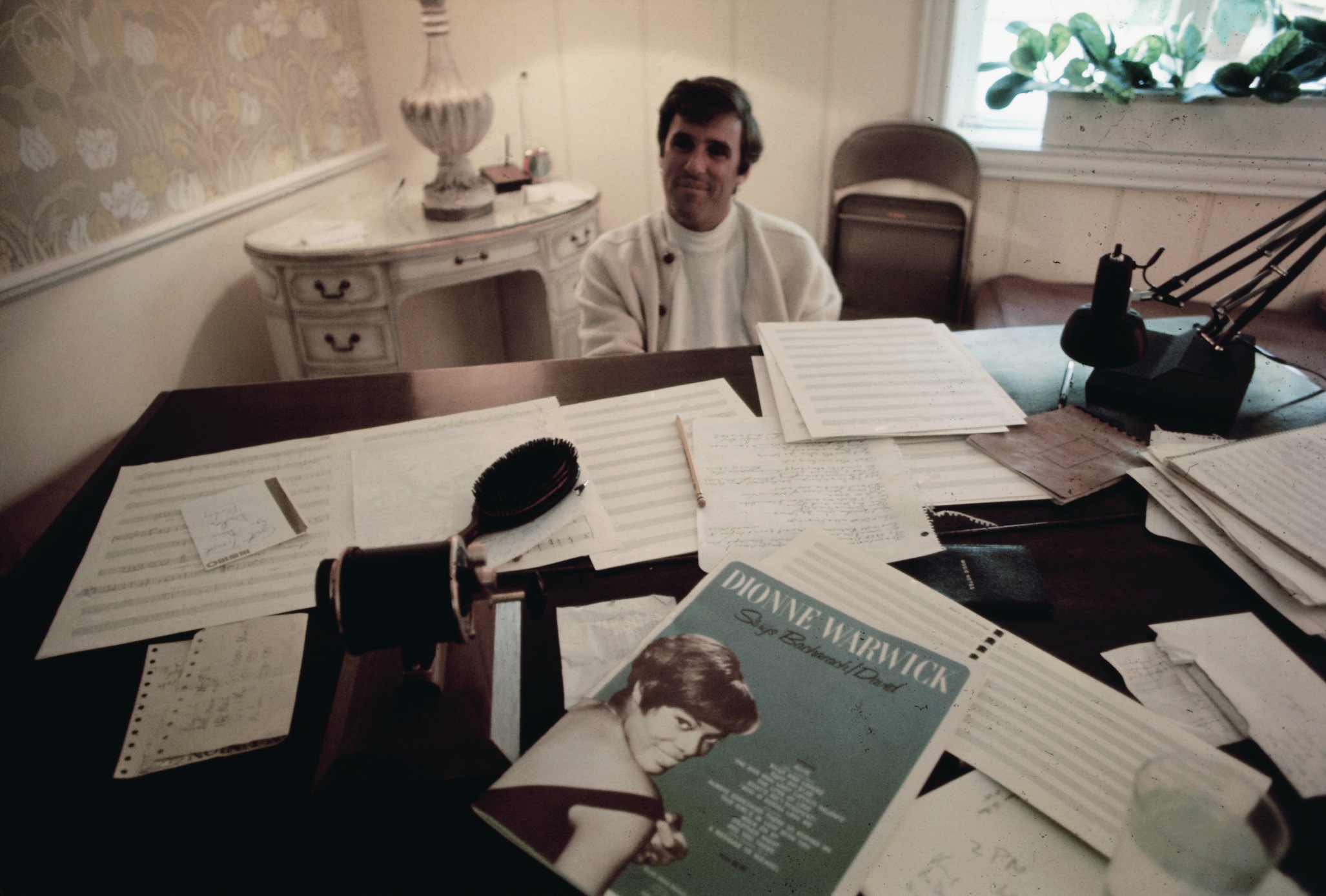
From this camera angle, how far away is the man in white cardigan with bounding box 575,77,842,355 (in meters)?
1.58

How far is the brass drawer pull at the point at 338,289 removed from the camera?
196 centimetres

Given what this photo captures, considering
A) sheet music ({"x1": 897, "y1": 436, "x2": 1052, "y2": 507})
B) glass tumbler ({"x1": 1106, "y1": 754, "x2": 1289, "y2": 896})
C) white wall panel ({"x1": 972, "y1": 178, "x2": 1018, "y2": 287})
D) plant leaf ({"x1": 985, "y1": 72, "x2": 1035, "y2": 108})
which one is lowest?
white wall panel ({"x1": 972, "y1": 178, "x2": 1018, "y2": 287})

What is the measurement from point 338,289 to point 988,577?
1.79m

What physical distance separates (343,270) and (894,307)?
1626 millimetres

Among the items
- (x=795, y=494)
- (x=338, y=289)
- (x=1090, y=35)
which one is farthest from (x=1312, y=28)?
(x=338, y=289)

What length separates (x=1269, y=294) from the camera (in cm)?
87

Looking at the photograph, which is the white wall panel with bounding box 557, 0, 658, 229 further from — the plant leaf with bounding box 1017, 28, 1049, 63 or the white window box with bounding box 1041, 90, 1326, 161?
the white window box with bounding box 1041, 90, 1326, 161

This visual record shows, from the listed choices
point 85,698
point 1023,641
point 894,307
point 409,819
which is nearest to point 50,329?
point 85,698

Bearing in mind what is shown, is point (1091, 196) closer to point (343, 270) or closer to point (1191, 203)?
point (1191, 203)

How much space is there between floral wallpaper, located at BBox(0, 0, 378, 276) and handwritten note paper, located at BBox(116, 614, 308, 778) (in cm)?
136

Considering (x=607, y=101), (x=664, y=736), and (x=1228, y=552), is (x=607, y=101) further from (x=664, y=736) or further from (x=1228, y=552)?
(x=664, y=736)

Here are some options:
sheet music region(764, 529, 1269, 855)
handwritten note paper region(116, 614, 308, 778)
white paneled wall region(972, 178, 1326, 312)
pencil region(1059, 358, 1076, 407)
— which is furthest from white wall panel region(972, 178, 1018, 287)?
handwritten note paper region(116, 614, 308, 778)

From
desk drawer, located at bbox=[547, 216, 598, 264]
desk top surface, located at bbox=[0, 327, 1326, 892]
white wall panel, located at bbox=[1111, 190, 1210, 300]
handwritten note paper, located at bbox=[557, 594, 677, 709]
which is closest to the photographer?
Answer: desk top surface, located at bbox=[0, 327, 1326, 892]

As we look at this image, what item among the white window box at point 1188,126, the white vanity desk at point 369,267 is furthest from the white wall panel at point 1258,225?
the white vanity desk at point 369,267
